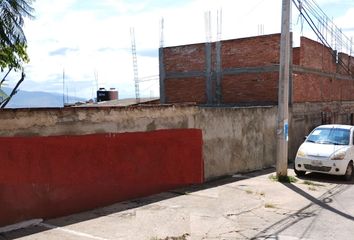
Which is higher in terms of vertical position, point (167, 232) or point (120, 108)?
point (120, 108)

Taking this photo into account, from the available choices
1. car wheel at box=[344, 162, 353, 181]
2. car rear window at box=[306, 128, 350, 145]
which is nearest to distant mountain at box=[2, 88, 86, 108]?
car rear window at box=[306, 128, 350, 145]

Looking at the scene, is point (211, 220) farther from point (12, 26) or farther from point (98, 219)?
point (12, 26)

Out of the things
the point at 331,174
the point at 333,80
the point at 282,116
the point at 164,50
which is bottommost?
the point at 331,174

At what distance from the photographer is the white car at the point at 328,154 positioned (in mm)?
13453

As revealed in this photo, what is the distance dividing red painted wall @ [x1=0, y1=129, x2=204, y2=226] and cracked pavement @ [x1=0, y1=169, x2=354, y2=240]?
29 cm

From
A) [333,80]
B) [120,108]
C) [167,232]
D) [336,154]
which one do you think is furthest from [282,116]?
[333,80]

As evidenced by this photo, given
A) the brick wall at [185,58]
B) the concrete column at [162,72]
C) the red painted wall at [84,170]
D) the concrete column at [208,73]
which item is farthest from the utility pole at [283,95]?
the concrete column at [162,72]

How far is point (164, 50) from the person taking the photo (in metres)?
23.4

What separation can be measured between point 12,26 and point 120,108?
285 centimetres

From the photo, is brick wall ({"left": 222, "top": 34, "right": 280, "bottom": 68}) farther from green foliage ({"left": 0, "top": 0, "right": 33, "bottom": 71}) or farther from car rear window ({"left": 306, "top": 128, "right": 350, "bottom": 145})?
green foliage ({"left": 0, "top": 0, "right": 33, "bottom": 71})

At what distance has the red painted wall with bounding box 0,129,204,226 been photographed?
7551mm

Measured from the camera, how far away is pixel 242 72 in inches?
802

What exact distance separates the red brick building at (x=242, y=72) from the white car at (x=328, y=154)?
4.61 meters

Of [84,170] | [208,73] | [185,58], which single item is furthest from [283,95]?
[185,58]
